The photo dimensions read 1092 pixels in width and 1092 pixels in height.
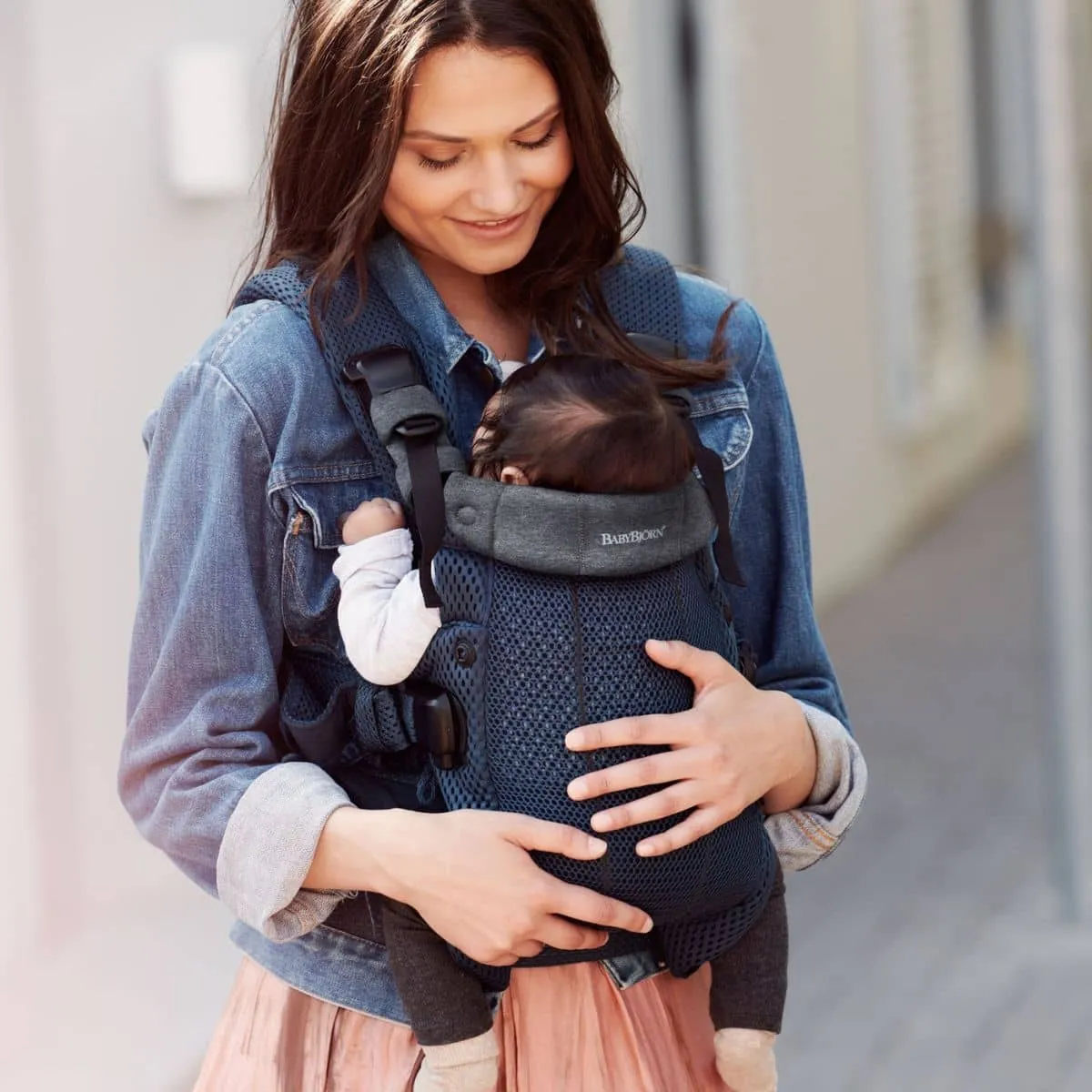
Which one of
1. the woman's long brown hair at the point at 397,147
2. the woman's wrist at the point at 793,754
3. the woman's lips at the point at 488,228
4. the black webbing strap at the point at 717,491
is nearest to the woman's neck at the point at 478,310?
the woman's long brown hair at the point at 397,147

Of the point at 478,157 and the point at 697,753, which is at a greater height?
the point at 478,157

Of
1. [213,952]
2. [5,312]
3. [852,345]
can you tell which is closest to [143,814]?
[5,312]

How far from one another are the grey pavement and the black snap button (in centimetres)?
252

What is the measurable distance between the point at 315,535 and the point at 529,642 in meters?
0.23

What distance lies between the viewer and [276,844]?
1566 mm

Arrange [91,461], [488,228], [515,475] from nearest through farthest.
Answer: [515,475] → [488,228] → [91,461]

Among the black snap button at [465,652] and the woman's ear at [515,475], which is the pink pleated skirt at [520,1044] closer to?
the black snap button at [465,652]

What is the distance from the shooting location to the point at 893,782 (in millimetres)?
5695

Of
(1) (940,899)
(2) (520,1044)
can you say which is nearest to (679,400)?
(2) (520,1044)

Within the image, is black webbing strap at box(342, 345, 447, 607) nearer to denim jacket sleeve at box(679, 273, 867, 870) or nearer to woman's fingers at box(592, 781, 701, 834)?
woman's fingers at box(592, 781, 701, 834)

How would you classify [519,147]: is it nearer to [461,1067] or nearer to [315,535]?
[315,535]

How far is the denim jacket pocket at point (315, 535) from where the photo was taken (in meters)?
1.64

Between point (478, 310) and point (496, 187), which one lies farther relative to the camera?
point (478, 310)

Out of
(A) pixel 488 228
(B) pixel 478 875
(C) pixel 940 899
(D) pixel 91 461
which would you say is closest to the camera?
(B) pixel 478 875
